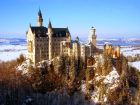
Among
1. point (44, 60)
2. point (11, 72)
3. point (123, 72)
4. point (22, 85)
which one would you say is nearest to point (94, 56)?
point (123, 72)

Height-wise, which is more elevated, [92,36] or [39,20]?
[39,20]

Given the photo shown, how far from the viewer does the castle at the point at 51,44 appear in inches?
3944

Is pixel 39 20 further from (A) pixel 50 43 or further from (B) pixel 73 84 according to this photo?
(B) pixel 73 84

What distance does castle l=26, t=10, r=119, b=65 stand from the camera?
100 meters

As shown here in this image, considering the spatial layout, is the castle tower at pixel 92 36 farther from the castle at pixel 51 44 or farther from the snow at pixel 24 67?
the snow at pixel 24 67

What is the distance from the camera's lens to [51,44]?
335 feet

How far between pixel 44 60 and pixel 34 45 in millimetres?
5791

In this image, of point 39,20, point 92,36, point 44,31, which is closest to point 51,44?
point 44,31

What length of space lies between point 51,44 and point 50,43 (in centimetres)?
46

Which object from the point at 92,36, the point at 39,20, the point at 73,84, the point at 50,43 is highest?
the point at 39,20

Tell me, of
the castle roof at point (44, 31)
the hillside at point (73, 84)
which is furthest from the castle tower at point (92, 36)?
the castle roof at point (44, 31)

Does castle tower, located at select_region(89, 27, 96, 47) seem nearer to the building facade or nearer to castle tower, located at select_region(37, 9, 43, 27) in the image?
the building facade

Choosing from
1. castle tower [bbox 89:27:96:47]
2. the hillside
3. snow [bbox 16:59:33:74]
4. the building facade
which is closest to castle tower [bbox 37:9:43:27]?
the building facade

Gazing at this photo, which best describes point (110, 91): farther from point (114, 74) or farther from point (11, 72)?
point (11, 72)
